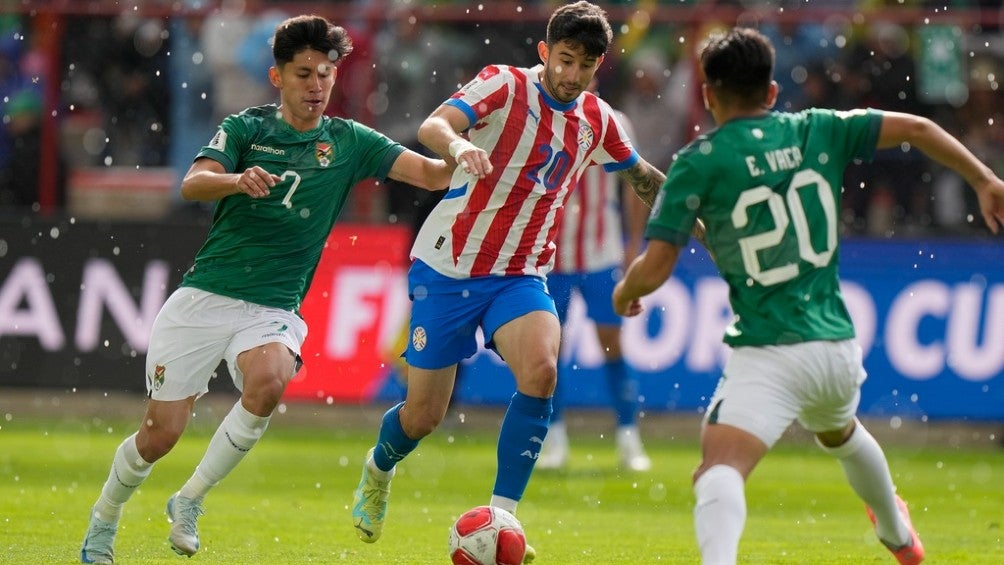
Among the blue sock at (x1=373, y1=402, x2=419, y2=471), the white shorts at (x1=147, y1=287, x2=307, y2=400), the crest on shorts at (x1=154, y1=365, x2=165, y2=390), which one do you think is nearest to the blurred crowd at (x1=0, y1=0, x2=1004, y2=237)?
the blue sock at (x1=373, y1=402, x2=419, y2=471)

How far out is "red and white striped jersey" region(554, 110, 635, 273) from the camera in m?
11.2

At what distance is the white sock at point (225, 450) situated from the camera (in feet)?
22.2

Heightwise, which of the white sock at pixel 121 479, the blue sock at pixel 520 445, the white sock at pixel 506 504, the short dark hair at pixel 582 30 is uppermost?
the short dark hair at pixel 582 30

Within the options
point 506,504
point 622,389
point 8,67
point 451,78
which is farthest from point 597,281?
point 8,67

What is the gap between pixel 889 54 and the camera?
14312 mm

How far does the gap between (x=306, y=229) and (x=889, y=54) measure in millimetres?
8715

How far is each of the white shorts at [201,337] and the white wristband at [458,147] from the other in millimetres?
1255

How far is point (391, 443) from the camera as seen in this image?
23.7 feet

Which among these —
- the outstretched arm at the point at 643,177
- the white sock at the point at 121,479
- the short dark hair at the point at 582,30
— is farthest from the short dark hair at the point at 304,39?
the white sock at the point at 121,479

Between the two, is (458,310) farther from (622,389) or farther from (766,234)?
(622,389)

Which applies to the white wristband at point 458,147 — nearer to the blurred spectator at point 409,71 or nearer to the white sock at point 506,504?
the white sock at point 506,504

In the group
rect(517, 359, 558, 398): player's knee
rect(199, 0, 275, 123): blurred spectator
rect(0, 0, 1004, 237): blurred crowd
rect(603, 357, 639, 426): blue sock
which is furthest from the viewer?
rect(199, 0, 275, 123): blurred spectator

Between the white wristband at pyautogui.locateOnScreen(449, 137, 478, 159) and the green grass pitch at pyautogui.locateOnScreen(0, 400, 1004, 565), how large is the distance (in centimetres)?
191

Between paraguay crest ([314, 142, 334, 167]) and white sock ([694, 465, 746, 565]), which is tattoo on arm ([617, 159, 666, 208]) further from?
white sock ([694, 465, 746, 565])
